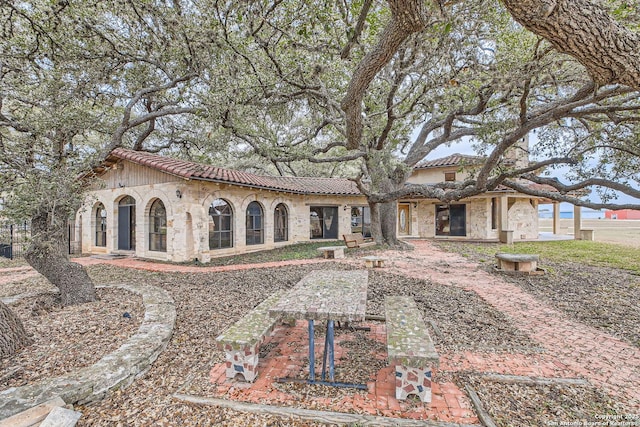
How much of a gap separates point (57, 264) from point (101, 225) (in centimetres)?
904

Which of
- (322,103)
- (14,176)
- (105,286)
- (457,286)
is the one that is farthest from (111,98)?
(457,286)

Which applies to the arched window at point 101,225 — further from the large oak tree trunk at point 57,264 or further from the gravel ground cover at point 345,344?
the large oak tree trunk at point 57,264

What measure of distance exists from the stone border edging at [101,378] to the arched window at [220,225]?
308 inches

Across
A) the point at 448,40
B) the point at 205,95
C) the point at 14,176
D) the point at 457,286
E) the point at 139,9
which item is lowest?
the point at 457,286

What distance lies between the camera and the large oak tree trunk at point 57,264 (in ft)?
16.5

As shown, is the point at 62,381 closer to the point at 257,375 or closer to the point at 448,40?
the point at 257,375

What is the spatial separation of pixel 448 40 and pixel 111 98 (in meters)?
8.31

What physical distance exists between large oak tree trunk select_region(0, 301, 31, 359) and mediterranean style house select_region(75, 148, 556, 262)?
3482 millimetres

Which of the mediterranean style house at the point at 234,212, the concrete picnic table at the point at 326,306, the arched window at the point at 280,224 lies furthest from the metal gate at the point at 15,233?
the arched window at the point at 280,224

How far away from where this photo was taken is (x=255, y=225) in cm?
1340

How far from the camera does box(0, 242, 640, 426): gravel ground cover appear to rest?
8.37 ft

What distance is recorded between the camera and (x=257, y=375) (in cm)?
312

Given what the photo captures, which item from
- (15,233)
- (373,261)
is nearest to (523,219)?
(373,261)

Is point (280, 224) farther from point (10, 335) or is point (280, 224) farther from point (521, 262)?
point (10, 335)
